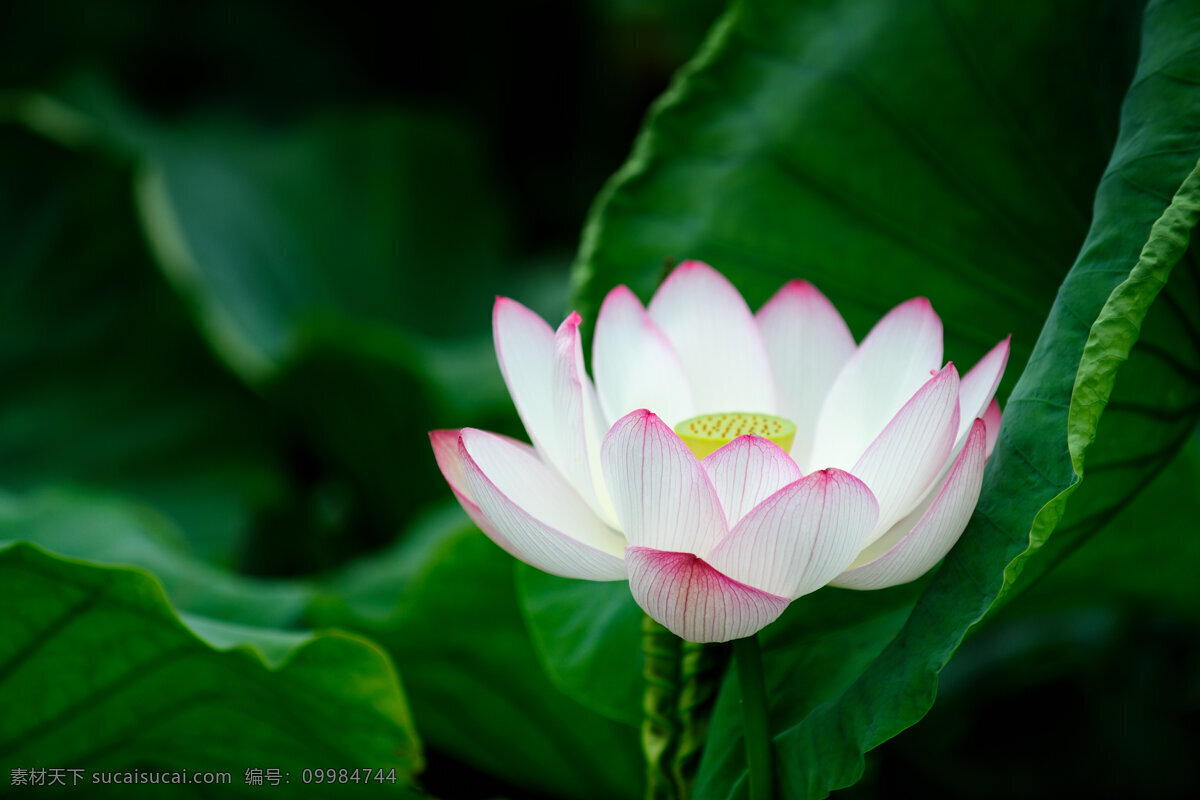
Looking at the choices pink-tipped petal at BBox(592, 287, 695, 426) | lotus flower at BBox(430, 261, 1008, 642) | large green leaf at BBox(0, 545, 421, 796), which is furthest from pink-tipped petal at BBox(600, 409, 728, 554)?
large green leaf at BBox(0, 545, 421, 796)

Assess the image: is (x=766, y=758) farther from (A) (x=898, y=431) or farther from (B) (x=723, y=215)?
(B) (x=723, y=215)

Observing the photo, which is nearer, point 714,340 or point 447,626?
point 714,340

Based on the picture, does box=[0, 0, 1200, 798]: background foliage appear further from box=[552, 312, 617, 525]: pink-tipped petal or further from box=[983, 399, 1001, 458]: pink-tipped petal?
box=[552, 312, 617, 525]: pink-tipped petal

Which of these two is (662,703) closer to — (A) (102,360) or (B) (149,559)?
(B) (149,559)

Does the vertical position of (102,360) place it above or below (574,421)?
below

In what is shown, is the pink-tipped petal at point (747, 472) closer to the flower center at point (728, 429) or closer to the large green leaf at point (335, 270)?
the flower center at point (728, 429)

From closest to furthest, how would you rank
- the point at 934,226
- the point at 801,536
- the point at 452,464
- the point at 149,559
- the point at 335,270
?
the point at 801,536, the point at 452,464, the point at 934,226, the point at 149,559, the point at 335,270

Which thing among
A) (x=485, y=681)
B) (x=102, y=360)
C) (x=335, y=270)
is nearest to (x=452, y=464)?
(x=485, y=681)

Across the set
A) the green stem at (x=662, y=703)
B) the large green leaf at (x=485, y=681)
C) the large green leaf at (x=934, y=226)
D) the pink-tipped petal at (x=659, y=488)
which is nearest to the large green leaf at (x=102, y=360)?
the large green leaf at (x=485, y=681)
